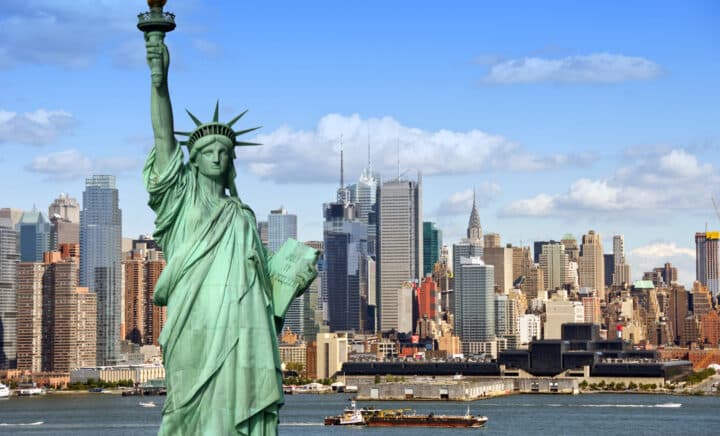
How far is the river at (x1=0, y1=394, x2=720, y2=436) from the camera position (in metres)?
77.1

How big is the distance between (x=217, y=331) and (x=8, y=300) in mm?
159310

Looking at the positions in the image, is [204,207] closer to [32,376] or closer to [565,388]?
[565,388]

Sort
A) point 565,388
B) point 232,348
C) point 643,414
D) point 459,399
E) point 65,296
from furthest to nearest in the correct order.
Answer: point 65,296, point 565,388, point 459,399, point 643,414, point 232,348

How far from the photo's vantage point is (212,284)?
1756 cm

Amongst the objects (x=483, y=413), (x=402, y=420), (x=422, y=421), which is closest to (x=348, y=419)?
(x=402, y=420)

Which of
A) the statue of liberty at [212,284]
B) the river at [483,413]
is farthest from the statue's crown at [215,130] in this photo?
the river at [483,413]

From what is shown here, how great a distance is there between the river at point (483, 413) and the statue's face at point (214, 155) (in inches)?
2123

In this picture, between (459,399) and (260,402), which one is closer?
(260,402)

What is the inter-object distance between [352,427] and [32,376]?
8106cm

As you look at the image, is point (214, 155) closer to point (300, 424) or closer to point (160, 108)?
point (160, 108)

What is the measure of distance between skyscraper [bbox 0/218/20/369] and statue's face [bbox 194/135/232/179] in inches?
6039

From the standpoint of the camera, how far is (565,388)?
133125mm

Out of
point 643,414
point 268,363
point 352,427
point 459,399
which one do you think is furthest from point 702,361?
point 268,363

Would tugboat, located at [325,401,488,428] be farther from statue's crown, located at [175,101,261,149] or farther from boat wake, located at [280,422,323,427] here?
statue's crown, located at [175,101,261,149]
